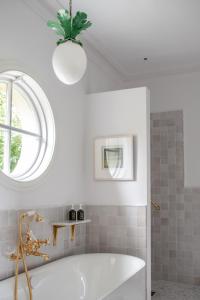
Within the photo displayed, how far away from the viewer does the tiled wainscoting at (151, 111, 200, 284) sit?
4461mm

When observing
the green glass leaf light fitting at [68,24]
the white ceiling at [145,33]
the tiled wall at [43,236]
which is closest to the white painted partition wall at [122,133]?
the tiled wall at [43,236]

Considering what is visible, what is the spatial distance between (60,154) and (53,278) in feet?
3.83

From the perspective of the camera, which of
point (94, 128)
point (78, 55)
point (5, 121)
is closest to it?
point (78, 55)

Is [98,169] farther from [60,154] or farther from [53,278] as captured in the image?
[53,278]

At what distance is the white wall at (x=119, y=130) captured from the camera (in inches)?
137

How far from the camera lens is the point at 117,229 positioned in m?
3.51

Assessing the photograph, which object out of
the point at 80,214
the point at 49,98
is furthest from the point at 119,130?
the point at 80,214

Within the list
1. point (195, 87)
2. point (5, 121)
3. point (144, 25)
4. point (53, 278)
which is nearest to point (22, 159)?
point (5, 121)

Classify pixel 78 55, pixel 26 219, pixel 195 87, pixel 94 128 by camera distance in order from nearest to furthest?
pixel 78 55 < pixel 26 219 < pixel 94 128 < pixel 195 87

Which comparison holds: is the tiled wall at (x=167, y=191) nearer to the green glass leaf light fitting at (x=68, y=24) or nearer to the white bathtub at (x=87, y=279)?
the white bathtub at (x=87, y=279)

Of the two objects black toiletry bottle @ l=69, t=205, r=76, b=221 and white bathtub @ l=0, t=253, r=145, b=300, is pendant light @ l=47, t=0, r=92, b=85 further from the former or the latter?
black toiletry bottle @ l=69, t=205, r=76, b=221

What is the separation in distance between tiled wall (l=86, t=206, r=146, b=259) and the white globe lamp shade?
6.17 ft

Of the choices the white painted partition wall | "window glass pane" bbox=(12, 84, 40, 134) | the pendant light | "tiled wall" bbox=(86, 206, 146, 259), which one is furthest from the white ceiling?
"tiled wall" bbox=(86, 206, 146, 259)

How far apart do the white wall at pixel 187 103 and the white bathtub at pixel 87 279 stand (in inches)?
71.2
